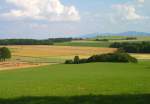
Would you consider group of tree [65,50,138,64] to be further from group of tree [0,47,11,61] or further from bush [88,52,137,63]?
group of tree [0,47,11,61]

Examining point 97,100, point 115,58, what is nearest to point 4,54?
point 115,58

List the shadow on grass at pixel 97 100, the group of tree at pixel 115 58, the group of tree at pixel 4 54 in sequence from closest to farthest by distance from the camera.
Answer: the shadow on grass at pixel 97 100 < the group of tree at pixel 115 58 < the group of tree at pixel 4 54

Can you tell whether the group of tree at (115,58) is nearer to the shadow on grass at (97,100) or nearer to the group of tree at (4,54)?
the group of tree at (4,54)

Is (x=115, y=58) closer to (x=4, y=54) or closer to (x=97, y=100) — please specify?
(x=4, y=54)

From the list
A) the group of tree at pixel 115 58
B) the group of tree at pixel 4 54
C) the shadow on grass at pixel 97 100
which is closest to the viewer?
the shadow on grass at pixel 97 100

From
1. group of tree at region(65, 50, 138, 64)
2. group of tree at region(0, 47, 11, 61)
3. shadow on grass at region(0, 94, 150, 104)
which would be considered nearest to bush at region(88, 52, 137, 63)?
group of tree at region(65, 50, 138, 64)

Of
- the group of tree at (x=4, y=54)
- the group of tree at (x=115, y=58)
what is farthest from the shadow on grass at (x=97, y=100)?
the group of tree at (x=4, y=54)

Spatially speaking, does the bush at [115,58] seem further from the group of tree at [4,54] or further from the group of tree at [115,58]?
the group of tree at [4,54]

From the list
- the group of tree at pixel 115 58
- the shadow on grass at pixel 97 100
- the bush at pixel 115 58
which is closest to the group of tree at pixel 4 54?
the group of tree at pixel 115 58

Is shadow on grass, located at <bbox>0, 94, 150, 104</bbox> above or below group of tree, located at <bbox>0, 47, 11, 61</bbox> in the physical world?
above

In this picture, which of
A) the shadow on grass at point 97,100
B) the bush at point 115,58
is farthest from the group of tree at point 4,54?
the shadow on grass at point 97,100

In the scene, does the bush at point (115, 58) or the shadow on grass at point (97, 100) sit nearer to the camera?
the shadow on grass at point (97, 100)

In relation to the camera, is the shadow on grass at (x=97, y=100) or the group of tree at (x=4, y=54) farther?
the group of tree at (x=4, y=54)

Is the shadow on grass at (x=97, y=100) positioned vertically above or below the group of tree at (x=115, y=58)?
above
